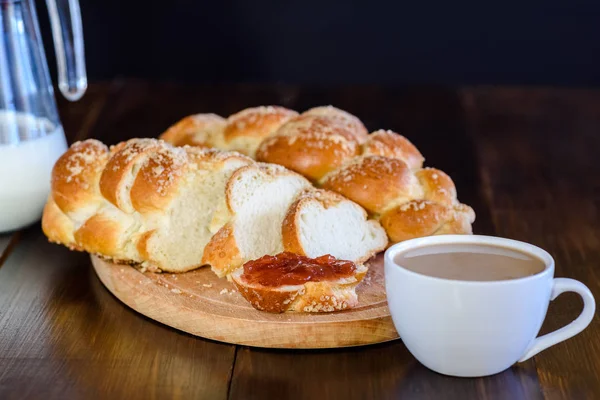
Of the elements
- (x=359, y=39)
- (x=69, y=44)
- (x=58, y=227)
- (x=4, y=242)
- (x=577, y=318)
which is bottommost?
(x=359, y=39)

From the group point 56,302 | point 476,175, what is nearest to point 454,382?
point 56,302

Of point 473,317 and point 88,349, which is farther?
point 88,349

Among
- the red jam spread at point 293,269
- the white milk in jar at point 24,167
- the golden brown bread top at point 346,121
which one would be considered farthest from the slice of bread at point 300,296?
the white milk in jar at point 24,167

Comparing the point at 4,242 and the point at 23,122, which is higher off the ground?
the point at 23,122

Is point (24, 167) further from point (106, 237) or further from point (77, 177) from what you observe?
point (106, 237)

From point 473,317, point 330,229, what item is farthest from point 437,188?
point 473,317
